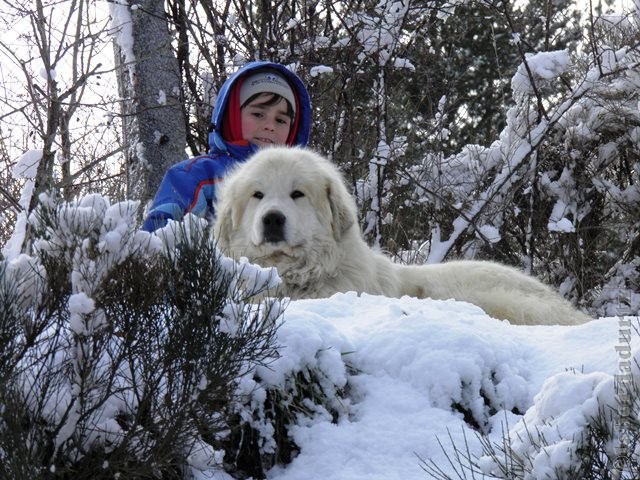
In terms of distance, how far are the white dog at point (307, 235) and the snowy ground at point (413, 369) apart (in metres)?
1.30

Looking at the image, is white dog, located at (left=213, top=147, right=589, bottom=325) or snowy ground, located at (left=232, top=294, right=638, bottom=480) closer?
snowy ground, located at (left=232, top=294, right=638, bottom=480)

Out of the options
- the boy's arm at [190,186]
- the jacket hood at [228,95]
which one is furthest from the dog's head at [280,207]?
the jacket hood at [228,95]

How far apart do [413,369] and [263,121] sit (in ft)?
11.1

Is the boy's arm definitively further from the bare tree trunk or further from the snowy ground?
the snowy ground

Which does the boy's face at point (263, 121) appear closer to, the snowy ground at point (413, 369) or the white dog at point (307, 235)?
the white dog at point (307, 235)

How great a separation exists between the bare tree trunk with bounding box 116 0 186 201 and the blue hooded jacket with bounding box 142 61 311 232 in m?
0.73

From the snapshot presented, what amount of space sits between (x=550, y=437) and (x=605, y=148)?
528 cm

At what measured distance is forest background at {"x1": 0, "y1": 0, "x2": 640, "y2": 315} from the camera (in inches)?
→ 256

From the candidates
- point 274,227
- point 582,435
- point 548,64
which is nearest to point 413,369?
point 582,435

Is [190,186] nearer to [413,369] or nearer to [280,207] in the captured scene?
[280,207]

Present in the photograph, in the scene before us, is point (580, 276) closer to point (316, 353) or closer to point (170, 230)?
point (316, 353)

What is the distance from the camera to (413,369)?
9.92 ft

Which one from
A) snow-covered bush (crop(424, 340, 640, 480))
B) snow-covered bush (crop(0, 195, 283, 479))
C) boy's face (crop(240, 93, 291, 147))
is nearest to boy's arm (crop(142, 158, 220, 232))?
boy's face (crop(240, 93, 291, 147))

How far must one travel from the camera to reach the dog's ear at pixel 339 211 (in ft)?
16.7
